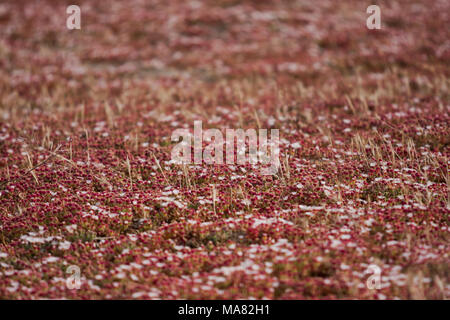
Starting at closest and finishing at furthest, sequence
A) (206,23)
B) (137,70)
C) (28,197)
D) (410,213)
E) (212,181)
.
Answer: (410,213)
(28,197)
(212,181)
(137,70)
(206,23)

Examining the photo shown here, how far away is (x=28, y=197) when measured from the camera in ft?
26.0

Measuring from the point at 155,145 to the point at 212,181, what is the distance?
2.24 m

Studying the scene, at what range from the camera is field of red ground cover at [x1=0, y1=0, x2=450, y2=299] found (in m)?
6.02

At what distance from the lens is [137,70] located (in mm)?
18141

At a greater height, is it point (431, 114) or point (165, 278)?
point (431, 114)

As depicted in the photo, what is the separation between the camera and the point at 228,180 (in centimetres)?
834

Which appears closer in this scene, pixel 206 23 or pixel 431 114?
pixel 431 114

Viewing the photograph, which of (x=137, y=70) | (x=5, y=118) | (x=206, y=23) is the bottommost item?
(x=5, y=118)

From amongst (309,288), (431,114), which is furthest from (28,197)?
(431,114)

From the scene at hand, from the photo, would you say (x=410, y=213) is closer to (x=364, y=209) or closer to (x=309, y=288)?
(x=364, y=209)

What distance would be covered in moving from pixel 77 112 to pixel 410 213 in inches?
365

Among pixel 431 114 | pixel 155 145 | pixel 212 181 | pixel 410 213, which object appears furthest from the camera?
pixel 431 114

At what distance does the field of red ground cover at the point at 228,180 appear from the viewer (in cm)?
602

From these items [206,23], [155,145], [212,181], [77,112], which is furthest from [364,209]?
[206,23]
